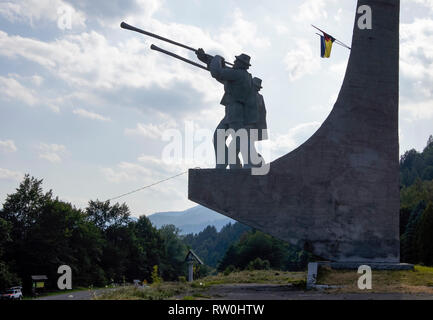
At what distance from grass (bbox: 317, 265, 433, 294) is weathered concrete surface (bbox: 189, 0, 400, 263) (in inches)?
38.5

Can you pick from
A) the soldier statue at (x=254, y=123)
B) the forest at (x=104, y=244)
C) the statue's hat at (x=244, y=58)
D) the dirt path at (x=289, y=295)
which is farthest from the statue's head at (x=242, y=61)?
the forest at (x=104, y=244)

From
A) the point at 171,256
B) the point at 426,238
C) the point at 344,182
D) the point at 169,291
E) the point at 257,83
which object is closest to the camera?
the point at 169,291

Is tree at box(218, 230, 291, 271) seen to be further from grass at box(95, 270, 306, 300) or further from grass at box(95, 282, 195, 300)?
grass at box(95, 282, 195, 300)

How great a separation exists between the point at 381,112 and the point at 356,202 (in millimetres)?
3088

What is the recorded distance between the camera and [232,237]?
144 metres

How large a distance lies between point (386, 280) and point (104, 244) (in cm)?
4686

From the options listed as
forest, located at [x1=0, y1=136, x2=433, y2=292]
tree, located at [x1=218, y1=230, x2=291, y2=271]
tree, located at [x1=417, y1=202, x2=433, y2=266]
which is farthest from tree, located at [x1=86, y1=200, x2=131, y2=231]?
tree, located at [x1=417, y1=202, x2=433, y2=266]

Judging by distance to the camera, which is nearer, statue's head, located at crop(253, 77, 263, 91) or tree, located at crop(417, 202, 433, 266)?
statue's head, located at crop(253, 77, 263, 91)

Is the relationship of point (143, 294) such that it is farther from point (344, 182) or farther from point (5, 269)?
point (5, 269)

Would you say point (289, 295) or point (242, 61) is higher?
point (242, 61)

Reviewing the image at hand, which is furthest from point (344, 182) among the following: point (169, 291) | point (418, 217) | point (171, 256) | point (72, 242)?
point (171, 256)

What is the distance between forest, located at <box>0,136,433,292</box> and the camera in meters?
42.0

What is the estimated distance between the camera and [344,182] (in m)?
17.2
